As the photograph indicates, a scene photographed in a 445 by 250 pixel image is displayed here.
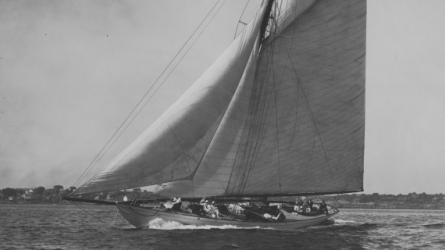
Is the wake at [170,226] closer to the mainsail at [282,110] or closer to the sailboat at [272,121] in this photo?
the sailboat at [272,121]

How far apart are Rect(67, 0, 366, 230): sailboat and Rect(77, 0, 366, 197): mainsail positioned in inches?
2.3

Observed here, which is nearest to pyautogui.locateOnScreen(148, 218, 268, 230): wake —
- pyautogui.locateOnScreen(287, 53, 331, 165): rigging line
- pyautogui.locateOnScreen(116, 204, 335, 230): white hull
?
pyautogui.locateOnScreen(116, 204, 335, 230): white hull

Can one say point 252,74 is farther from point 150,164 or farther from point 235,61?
point 150,164

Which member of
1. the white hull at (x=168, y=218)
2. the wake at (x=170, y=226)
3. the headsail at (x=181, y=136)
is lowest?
the wake at (x=170, y=226)

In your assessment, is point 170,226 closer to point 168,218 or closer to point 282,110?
point 168,218

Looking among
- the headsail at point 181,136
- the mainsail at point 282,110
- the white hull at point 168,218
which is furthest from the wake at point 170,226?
the headsail at point 181,136

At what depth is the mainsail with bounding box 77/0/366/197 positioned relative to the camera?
27438mm

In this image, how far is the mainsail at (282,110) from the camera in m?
27.4

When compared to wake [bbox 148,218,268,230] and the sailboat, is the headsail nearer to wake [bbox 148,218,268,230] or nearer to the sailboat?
the sailboat

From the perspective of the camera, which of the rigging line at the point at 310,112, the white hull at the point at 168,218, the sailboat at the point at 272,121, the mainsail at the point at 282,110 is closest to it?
the sailboat at the point at 272,121

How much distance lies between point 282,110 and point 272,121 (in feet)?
3.04

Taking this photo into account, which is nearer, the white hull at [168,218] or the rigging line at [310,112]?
the white hull at [168,218]

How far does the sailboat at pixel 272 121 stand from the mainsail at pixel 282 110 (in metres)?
0.06

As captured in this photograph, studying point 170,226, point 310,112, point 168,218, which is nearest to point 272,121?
point 310,112
